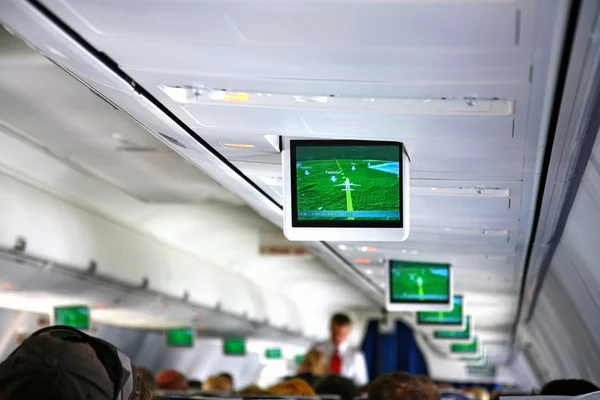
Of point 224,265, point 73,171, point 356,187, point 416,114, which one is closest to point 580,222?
point 356,187

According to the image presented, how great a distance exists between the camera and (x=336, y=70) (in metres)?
4.75

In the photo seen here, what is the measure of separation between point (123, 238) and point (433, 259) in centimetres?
381

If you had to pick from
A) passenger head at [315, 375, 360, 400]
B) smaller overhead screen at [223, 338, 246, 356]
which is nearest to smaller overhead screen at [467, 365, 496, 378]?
smaller overhead screen at [223, 338, 246, 356]

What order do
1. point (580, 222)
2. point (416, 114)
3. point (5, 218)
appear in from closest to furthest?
point (416, 114) → point (580, 222) → point (5, 218)

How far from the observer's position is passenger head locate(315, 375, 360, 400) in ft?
31.8

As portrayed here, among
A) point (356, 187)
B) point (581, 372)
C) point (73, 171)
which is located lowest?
point (581, 372)

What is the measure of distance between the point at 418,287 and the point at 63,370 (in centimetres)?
890

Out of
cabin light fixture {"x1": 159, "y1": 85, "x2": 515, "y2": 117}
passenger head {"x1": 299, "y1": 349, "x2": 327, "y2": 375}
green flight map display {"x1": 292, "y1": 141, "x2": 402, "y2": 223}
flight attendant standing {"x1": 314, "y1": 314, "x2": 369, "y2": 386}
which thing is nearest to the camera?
cabin light fixture {"x1": 159, "y1": 85, "x2": 515, "y2": 117}

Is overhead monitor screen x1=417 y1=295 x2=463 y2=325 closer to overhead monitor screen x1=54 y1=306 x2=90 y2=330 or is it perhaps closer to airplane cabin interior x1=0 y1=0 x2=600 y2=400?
airplane cabin interior x1=0 y1=0 x2=600 y2=400

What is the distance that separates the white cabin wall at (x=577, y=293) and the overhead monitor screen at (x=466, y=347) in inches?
290

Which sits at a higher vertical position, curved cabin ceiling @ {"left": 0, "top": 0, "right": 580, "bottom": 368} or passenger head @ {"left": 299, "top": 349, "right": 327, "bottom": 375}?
curved cabin ceiling @ {"left": 0, "top": 0, "right": 580, "bottom": 368}

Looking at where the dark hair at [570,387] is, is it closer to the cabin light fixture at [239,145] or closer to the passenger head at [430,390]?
the passenger head at [430,390]

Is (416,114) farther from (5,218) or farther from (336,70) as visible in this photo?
(5,218)

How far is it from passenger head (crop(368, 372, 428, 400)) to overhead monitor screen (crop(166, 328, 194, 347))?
14.1 meters
